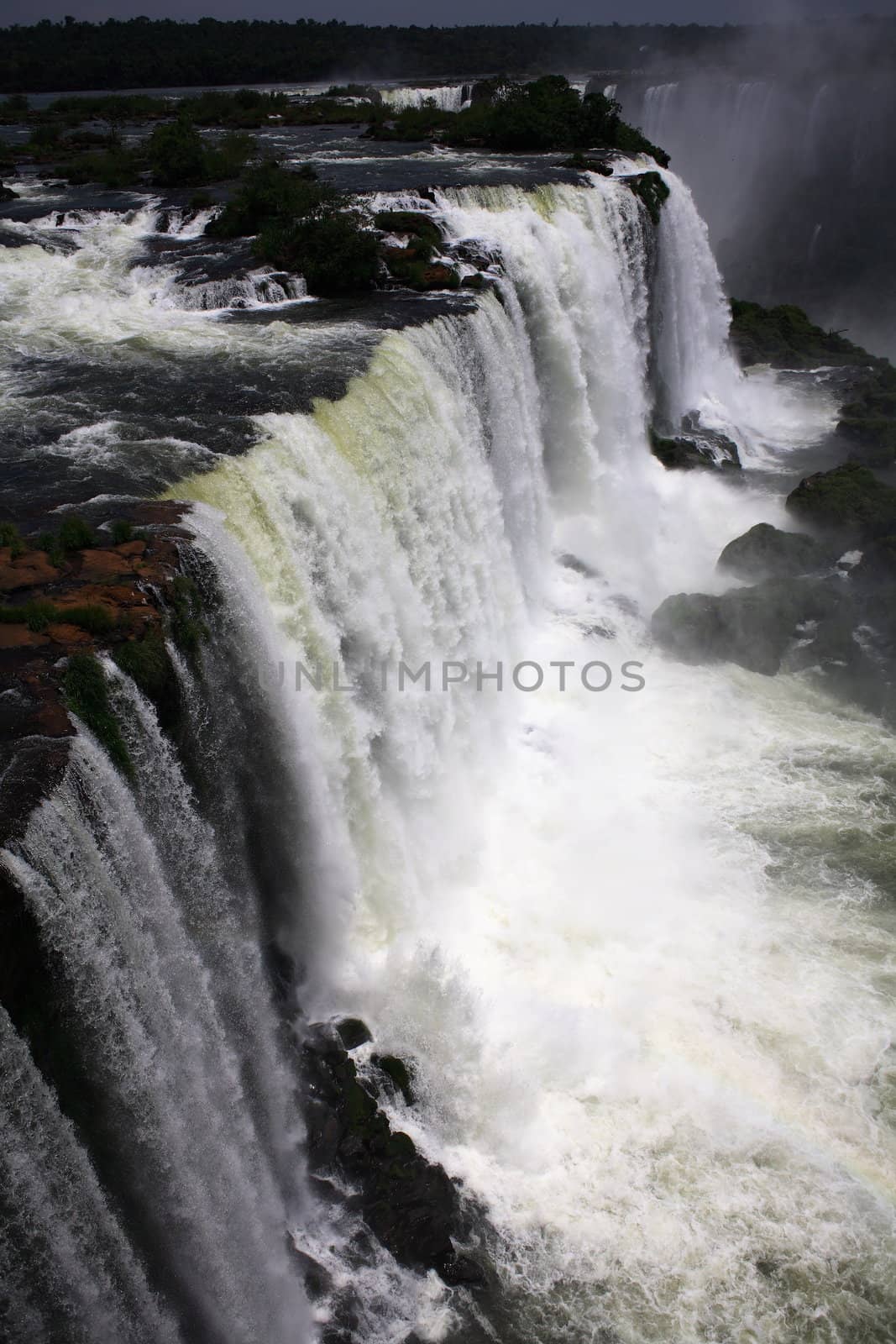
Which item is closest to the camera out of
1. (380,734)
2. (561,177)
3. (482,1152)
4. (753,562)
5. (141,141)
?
(482,1152)

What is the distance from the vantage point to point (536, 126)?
985 inches

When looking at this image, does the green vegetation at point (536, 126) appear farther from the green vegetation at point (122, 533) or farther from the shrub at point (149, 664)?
the shrub at point (149, 664)

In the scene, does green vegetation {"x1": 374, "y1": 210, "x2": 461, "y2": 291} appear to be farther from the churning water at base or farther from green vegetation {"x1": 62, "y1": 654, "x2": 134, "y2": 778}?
green vegetation {"x1": 62, "y1": 654, "x2": 134, "y2": 778}

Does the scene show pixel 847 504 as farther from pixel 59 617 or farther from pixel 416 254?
pixel 59 617

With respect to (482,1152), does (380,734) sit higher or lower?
higher

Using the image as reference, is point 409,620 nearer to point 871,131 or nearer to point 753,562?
point 753,562

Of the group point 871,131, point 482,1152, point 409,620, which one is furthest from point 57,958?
point 871,131

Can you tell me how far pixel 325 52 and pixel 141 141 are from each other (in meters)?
35.4

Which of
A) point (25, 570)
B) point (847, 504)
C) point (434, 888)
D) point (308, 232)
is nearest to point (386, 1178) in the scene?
point (434, 888)

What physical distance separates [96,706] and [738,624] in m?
10.9

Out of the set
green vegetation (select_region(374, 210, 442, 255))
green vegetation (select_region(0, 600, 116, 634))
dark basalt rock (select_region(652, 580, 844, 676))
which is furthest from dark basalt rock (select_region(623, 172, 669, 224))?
green vegetation (select_region(0, 600, 116, 634))

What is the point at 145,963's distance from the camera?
18.6 feet

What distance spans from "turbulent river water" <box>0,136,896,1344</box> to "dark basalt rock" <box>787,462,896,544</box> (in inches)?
182

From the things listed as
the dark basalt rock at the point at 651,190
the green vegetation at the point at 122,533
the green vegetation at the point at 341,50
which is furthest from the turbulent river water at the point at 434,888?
the green vegetation at the point at 341,50
